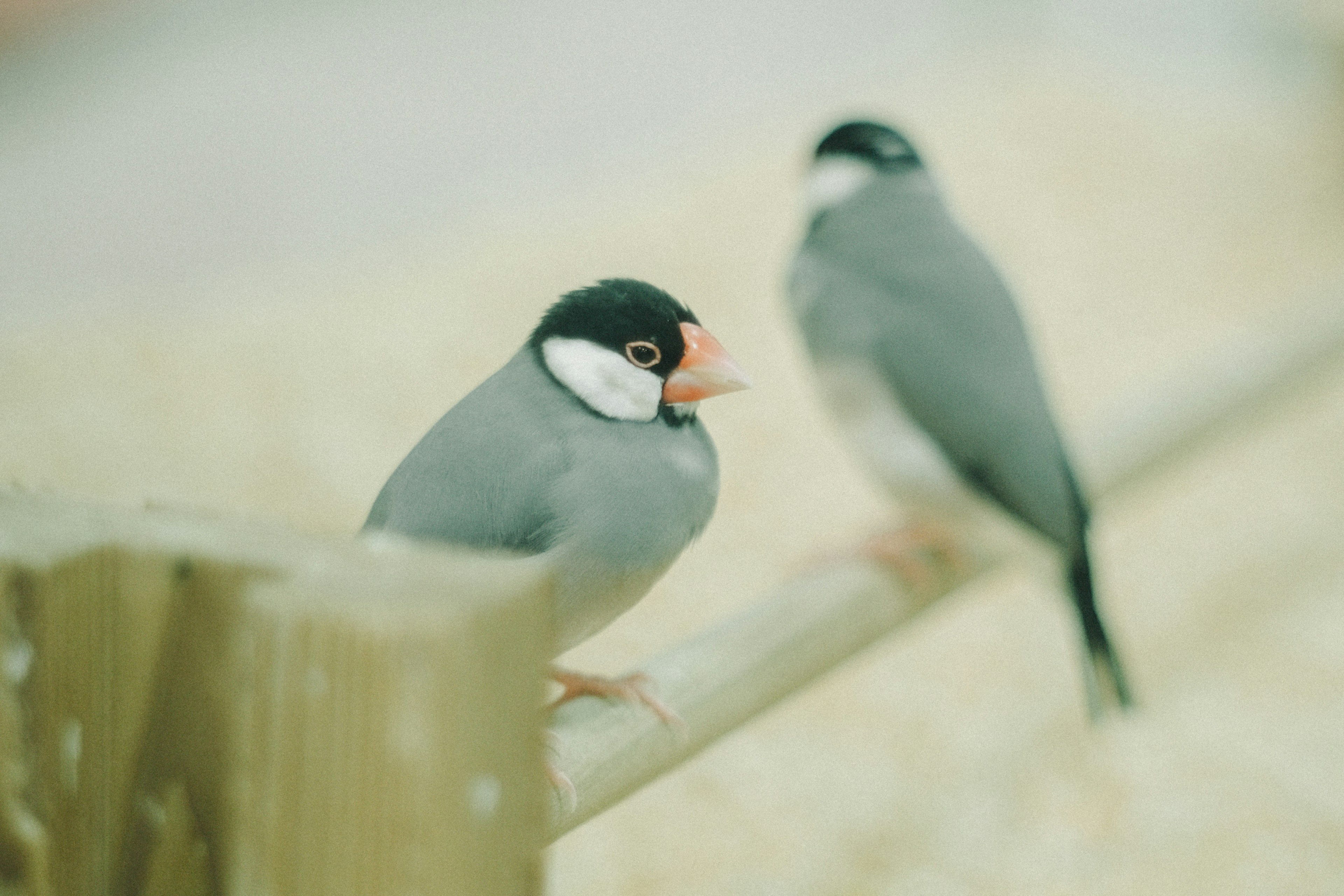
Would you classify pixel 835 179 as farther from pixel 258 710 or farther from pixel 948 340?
pixel 258 710

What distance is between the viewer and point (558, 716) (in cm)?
62

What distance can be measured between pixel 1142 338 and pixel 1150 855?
61.0 inches

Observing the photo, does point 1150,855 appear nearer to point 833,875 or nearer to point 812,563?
point 833,875

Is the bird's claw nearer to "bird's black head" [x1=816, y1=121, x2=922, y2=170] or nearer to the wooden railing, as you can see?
the wooden railing

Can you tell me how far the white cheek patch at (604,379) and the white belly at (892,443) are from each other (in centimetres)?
64

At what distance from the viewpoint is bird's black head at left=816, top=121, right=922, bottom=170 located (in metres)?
1.06

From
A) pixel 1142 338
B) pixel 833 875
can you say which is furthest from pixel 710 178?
pixel 833 875

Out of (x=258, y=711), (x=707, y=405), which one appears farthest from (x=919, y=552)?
(x=258, y=711)

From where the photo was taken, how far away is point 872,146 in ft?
3.49

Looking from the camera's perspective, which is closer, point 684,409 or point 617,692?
point 684,409

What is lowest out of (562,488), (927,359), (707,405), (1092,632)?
(1092,632)

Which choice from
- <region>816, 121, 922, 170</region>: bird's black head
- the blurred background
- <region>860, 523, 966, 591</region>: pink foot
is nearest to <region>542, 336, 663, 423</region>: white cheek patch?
the blurred background

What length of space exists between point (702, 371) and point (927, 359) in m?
0.64

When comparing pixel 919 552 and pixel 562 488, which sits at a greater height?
pixel 562 488
